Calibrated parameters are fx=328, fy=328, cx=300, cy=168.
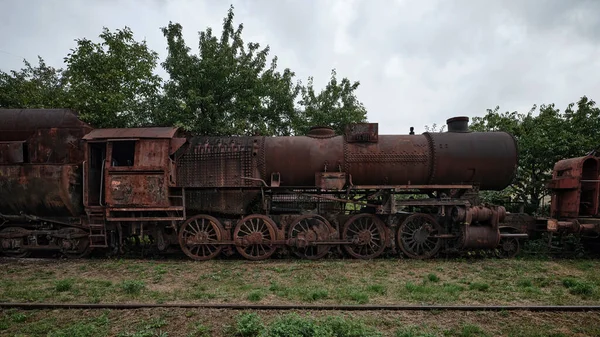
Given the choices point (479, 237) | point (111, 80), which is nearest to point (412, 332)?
point (479, 237)

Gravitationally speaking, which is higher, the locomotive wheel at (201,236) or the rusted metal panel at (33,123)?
the rusted metal panel at (33,123)

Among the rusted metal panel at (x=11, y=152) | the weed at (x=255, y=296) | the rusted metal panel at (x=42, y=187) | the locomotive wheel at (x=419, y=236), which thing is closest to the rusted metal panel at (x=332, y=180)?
the locomotive wheel at (x=419, y=236)

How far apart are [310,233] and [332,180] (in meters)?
1.57

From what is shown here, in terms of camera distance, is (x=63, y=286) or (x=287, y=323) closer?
(x=287, y=323)

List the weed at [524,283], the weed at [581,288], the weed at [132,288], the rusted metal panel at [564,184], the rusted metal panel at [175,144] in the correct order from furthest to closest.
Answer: the rusted metal panel at [564,184], the rusted metal panel at [175,144], the weed at [524,283], the weed at [132,288], the weed at [581,288]

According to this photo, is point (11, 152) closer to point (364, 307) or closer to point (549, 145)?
point (364, 307)

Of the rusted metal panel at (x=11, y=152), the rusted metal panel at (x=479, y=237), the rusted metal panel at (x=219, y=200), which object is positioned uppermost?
the rusted metal panel at (x=11, y=152)

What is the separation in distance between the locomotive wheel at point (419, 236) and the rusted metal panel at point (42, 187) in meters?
9.08

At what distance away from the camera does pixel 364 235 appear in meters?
9.05

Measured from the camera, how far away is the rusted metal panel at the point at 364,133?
30.4ft

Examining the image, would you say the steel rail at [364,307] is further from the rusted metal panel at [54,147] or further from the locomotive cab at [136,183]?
the rusted metal panel at [54,147]

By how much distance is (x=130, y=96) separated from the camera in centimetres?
1341

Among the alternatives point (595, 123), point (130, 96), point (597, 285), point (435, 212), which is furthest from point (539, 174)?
point (130, 96)

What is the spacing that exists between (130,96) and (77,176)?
5437 mm
